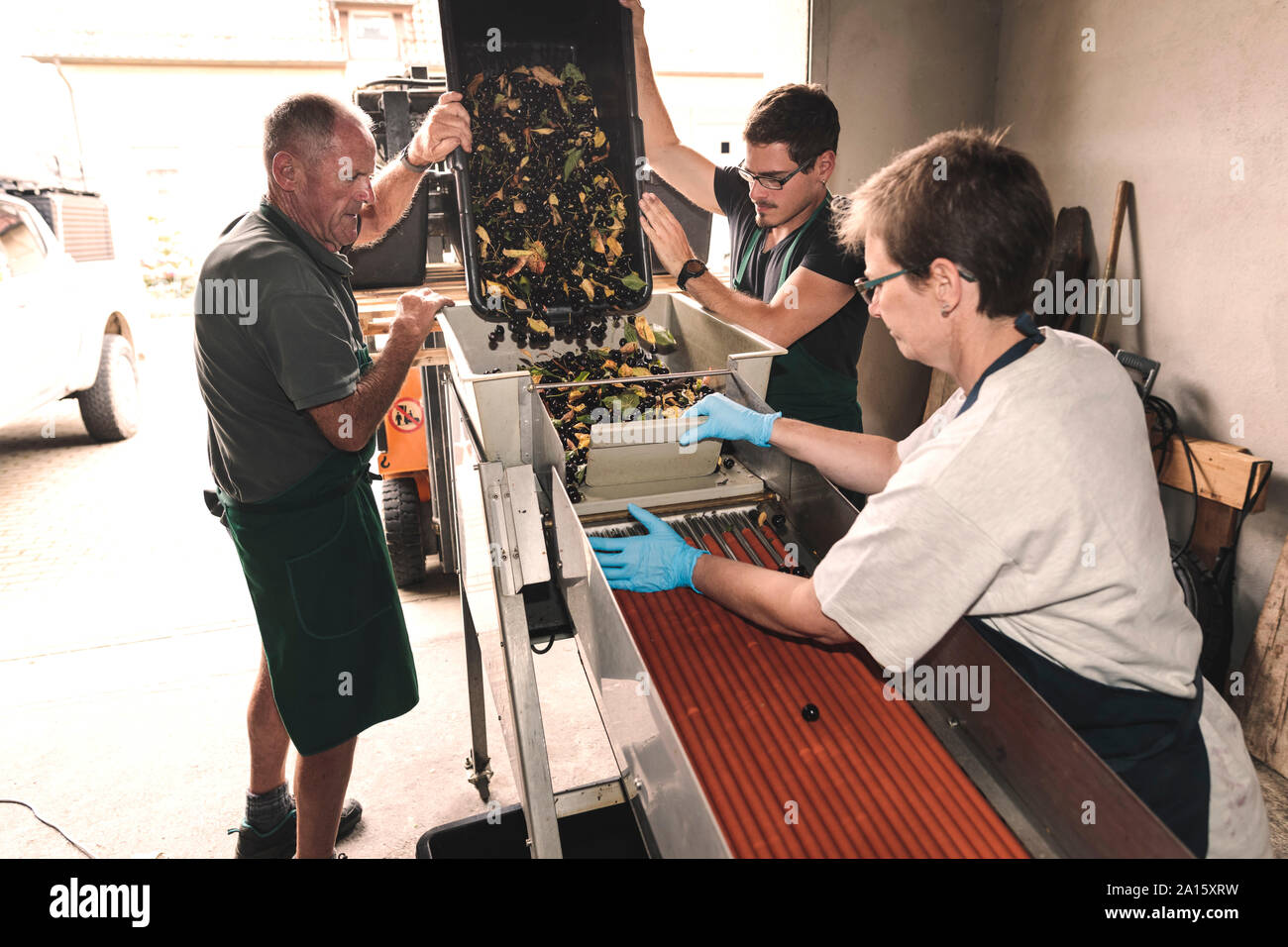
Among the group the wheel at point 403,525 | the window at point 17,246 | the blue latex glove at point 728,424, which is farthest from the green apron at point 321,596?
the window at point 17,246

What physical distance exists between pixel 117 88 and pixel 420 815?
1205 centimetres

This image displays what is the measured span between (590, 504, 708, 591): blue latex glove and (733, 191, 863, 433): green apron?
917mm

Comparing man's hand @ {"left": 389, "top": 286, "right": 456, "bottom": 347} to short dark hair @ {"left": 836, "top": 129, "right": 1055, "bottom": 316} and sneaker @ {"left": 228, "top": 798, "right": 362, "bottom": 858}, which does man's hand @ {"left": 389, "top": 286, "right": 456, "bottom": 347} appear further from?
sneaker @ {"left": 228, "top": 798, "right": 362, "bottom": 858}

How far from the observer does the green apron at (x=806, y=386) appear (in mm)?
2334

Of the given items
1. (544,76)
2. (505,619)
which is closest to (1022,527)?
(505,619)

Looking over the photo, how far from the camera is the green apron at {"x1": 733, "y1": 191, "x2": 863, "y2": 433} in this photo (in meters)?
2.33

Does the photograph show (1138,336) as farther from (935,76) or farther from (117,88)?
(117,88)

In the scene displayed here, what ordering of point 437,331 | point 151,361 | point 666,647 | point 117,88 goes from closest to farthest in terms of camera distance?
point 666,647 → point 437,331 → point 151,361 → point 117,88

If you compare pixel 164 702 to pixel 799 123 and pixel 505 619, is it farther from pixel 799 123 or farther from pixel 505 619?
pixel 799 123

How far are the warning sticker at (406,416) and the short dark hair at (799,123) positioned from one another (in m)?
1.87

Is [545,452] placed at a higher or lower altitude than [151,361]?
higher

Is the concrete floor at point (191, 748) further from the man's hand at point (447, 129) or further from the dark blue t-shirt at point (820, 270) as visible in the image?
the man's hand at point (447, 129)
